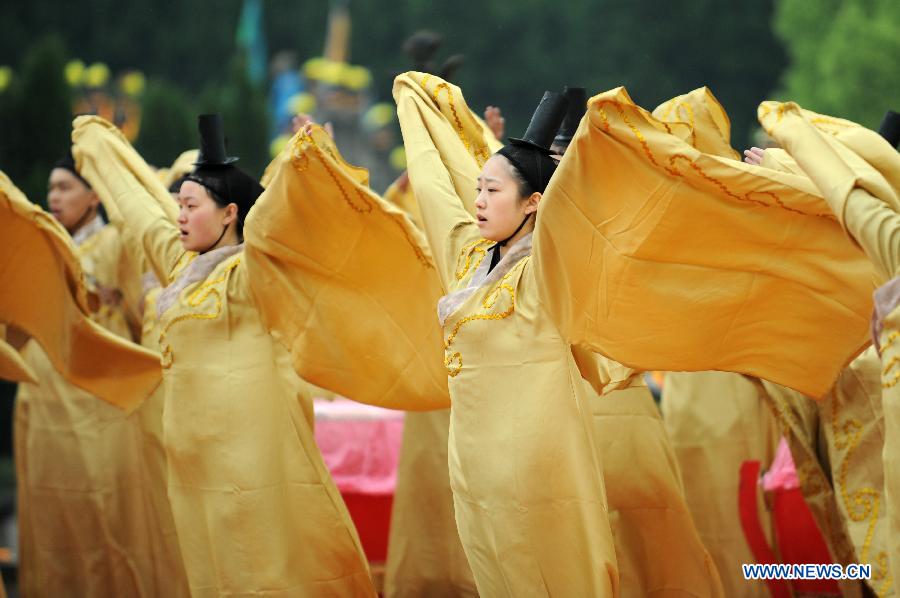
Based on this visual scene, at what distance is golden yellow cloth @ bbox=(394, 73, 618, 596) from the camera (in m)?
3.97

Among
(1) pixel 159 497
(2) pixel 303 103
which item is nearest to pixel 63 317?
(1) pixel 159 497

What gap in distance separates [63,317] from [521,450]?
2.43 meters

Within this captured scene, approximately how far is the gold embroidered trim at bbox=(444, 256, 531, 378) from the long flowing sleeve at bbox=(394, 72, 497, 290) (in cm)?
27

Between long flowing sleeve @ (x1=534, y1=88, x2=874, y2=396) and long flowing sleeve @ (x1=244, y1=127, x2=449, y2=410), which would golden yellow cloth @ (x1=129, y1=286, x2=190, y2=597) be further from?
long flowing sleeve @ (x1=534, y1=88, x2=874, y2=396)

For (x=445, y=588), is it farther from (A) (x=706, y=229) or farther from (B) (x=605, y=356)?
(A) (x=706, y=229)

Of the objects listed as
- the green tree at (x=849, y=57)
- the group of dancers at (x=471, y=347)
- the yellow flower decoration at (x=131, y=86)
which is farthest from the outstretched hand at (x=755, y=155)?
the yellow flower decoration at (x=131, y=86)

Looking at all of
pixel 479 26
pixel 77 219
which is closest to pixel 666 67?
pixel 479 26

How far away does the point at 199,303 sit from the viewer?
4949mm

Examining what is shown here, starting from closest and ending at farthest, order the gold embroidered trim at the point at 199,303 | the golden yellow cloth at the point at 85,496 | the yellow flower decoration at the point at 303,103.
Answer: the gold embroidered trim at the point at 199,303 → the golden yellow cloth at the point at 85,496 → the yellow flower decoration at the point at 303,103

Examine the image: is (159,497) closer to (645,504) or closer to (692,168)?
(645,504)

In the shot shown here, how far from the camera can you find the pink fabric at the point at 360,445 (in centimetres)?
671

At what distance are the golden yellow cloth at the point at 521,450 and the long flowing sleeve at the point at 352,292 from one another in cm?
72

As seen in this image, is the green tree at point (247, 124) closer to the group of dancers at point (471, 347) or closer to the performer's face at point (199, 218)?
the group of dancers at point (471, 347)

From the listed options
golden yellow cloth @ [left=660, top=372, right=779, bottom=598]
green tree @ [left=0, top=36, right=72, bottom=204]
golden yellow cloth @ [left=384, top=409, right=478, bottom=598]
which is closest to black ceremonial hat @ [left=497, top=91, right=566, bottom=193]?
golden yellow cloth @ [left=384, top=409, right=478, bottom=598]
